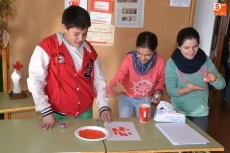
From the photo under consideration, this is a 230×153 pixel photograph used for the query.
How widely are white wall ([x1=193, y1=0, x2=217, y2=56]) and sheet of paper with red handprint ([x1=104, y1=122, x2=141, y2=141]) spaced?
243cm

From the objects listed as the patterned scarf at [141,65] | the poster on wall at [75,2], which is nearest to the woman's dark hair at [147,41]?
the patterned scarf at [141,65]

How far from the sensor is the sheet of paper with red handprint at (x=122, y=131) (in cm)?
172

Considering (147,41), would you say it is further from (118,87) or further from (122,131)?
(122,131)

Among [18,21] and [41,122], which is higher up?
[18,21]

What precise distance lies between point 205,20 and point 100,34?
1.69m

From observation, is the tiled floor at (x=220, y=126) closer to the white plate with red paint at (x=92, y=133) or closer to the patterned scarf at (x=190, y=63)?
the patterned scarf at (x=190, y=63)

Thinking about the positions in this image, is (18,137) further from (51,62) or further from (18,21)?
(18,21)

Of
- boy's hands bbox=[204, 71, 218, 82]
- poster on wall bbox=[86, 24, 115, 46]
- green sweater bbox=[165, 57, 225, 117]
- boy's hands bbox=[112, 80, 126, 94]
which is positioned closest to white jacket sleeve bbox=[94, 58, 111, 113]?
boy's hands bbox=[112, 80, 126, 94]

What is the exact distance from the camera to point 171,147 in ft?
5.38

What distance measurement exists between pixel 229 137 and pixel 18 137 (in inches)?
114

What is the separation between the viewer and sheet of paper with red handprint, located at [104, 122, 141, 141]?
5.65 ft

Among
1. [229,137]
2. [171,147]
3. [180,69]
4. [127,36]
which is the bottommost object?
[229,137]

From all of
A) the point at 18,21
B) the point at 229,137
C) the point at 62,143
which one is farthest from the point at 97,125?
the point at 229,137

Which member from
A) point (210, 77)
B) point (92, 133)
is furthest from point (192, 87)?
point (92, 133)
